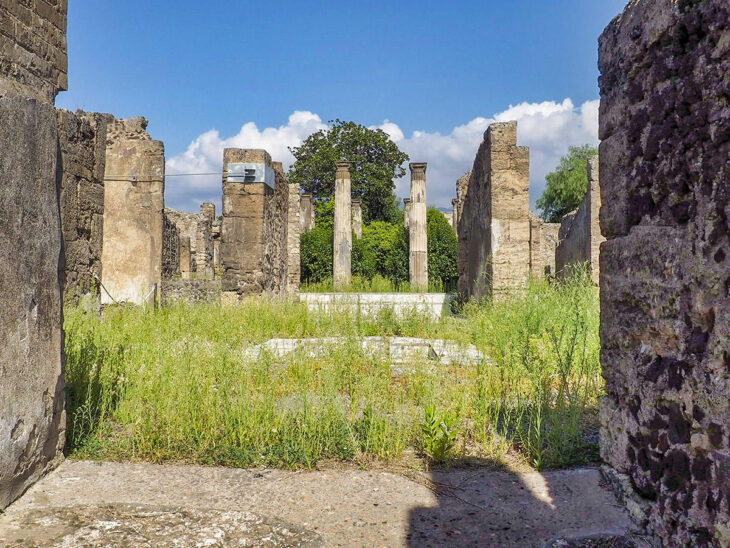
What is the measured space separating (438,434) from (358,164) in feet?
105

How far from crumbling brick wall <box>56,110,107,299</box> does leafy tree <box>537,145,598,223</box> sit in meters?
29.5

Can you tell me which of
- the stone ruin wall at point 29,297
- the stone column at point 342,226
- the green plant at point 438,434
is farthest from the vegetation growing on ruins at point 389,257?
the stone ruin wall at point 29,297

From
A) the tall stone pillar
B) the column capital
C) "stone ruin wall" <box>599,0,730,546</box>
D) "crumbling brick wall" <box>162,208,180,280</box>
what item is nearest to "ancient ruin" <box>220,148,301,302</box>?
the tall stone pillar

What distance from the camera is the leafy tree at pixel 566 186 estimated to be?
106 ft

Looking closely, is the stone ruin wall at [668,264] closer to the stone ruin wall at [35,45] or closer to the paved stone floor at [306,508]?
the paved stone floor at [306,508]

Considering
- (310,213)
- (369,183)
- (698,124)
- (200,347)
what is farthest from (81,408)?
(369,183)

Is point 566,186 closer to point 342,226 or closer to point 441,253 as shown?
point 441,253

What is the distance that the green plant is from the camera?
3.03 metres

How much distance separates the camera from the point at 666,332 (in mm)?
1847

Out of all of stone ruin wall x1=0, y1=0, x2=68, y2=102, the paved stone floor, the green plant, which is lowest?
the paved stone floor

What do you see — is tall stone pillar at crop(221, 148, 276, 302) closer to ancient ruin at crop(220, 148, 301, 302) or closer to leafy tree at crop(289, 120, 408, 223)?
ancient ruin at crop(220, 148, 301, 302)

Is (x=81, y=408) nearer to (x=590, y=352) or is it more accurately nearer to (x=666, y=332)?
(x=666, y=332)

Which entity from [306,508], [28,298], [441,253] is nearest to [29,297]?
[28,298]

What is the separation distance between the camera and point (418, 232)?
1931cm
